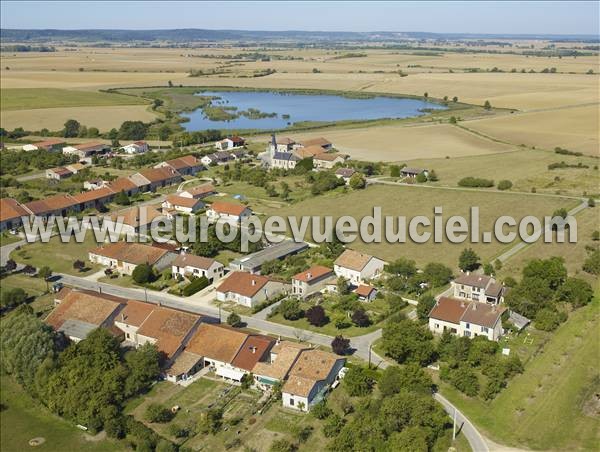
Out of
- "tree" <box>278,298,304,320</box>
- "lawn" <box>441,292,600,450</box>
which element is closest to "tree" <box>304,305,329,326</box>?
"tree" <box>278,298,304,320</box>

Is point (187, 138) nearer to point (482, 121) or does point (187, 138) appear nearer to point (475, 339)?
point (482, 121)

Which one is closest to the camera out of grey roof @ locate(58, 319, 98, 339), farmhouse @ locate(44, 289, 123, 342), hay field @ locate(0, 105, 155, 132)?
grey roof @ locate(58, 319, 98, 339)

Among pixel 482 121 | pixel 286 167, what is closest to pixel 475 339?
pixel 286 167

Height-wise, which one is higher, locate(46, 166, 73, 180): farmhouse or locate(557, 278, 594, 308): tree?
locate(46, 166, 73, 180): farmhouse

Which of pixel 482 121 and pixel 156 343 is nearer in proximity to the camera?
pixel 156 343

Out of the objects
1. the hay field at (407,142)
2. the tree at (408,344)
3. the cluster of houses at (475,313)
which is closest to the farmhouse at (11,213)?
the tree at (408,344)

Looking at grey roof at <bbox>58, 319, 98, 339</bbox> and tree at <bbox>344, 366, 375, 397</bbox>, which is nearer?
tree at <bbox>344, 366, 375, 397</bbox>

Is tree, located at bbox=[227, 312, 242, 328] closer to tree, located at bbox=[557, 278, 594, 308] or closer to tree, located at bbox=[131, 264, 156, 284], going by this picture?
tree, located at bbox=[131, 264, 156, 284]
